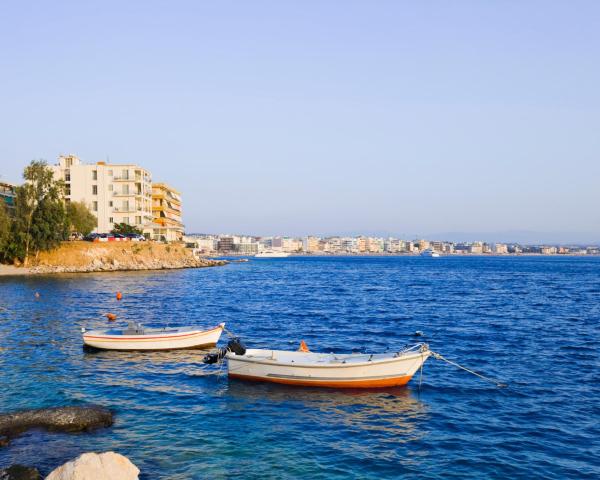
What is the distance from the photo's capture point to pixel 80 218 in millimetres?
106000

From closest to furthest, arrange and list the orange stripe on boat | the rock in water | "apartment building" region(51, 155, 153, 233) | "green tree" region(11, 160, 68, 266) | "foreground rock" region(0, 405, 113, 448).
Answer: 1. the rock in water
2. "foreground rock" region(0, 405, 113, 448)
3. the orange stripe on boat
4. "green tree" region(11, 160, 68, 266)
5. "apartment building" region(51, 155, 153, 233)

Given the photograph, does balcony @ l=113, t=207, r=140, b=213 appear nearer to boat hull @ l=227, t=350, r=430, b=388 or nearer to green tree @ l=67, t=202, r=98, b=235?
green tree @ l=67, t=202, r=98, b=235

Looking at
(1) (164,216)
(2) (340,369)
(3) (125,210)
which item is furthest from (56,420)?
(1) (164,216)

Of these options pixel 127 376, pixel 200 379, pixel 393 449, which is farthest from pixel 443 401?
pixel 127 376

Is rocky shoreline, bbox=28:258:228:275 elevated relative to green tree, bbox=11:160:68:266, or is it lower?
lower

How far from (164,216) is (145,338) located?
117660 mm

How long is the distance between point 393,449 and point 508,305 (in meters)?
44.4

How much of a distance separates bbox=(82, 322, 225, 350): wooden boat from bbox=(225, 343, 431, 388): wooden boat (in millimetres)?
7733

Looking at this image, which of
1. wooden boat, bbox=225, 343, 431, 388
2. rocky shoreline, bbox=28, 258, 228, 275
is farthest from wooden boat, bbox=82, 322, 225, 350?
rocky shoreline, bbox=28, 258, 228, 275

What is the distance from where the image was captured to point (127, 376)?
25.4 meters

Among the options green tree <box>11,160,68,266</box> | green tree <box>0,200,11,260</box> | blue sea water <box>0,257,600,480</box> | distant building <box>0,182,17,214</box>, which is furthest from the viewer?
distant building <box>0,182,17,214</box>

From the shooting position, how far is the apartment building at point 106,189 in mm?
120188

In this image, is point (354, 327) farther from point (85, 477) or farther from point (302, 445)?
point (85, 477)

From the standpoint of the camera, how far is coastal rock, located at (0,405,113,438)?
17.3 m
